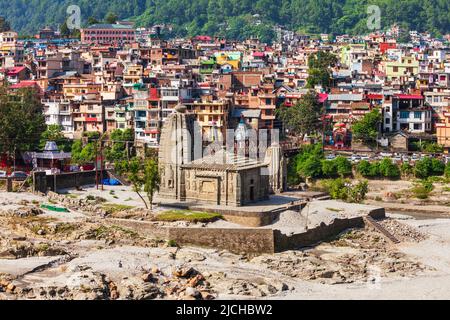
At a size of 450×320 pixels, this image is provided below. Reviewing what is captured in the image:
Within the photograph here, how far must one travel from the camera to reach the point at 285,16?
515ft

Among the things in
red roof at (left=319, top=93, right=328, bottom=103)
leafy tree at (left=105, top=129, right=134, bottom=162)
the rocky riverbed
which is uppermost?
red roof at (left=319, top=93, right=328, bottom=103)

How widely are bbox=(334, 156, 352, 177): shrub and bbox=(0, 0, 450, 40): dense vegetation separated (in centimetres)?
8848

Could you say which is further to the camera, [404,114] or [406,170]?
[404,114]

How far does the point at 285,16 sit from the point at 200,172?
118 metres

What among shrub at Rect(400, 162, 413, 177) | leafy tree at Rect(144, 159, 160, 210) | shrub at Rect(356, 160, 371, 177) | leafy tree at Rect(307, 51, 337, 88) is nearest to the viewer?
leafy tree at Rect(144, 159, 160, 210)

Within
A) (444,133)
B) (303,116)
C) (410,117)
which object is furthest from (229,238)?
(410,117)

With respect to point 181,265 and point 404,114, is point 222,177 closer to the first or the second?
point 181,265

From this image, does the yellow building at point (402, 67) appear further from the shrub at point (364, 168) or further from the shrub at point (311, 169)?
the shrub at point (311, 169)

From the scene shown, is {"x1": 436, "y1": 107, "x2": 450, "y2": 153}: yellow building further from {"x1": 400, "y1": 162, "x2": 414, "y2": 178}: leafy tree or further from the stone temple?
the stone temple

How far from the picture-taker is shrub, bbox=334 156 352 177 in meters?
59.6

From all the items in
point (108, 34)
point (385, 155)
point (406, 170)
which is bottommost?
point (406, 170)

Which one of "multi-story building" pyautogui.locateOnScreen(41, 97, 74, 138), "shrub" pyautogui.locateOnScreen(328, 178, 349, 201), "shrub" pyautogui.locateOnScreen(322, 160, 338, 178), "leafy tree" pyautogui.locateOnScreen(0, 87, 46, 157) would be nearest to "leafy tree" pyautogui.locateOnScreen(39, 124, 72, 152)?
"multi-story building" pyautogui.locateOnScreen(41, 97, 74, 138)
